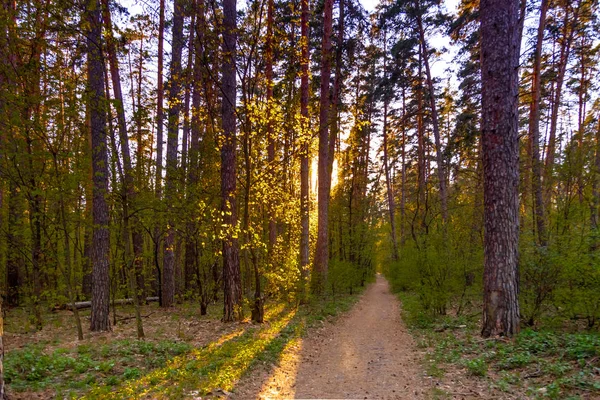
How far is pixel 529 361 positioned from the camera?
4980 mm

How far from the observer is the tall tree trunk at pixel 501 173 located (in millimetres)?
6406

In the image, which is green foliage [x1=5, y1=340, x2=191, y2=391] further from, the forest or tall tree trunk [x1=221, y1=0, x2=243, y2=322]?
tall tree trunk [x1=221, y1=0, x2=243, y2=322]

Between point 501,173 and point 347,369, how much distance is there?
4634 mm

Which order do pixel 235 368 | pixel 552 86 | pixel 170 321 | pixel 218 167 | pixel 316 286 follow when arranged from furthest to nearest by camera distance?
pixel 552 86, pixel 316 286, pixel 218 167, pixel 170 321, pixel 235 368

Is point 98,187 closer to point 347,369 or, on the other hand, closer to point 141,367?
point 141,367

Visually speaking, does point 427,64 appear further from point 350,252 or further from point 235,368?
point 235,368

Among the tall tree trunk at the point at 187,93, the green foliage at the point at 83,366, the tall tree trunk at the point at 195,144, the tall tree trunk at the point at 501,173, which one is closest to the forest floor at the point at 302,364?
the green foliage at the point at 83,366

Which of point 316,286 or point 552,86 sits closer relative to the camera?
point 316,286

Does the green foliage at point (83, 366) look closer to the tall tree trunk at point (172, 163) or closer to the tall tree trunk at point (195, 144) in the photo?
the tall tree trunk at point (195, 144)

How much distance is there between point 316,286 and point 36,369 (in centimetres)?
979

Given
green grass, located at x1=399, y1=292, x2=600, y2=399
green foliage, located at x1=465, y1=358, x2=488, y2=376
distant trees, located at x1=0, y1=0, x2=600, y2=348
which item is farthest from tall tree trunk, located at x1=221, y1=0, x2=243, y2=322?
green foliage, located at x1=465, y1=358, x2=488, y2=376

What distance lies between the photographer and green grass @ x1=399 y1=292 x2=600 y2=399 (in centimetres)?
405

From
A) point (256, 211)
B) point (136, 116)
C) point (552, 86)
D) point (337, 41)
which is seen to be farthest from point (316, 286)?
point (552, 86)

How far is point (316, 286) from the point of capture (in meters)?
13.4
